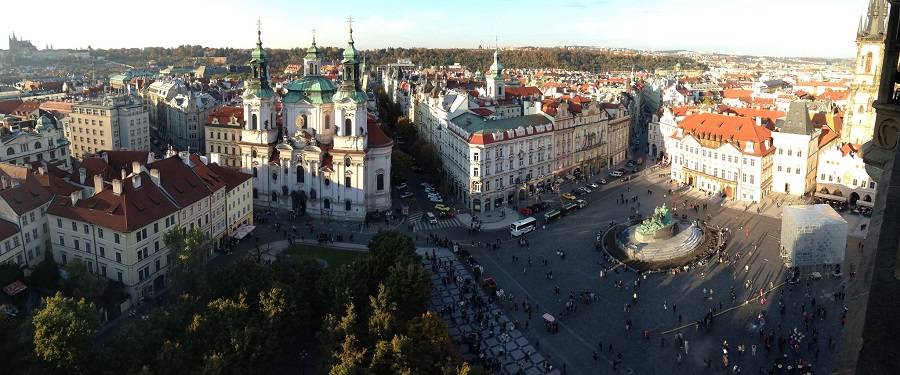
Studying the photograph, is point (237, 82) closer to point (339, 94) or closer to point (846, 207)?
point (339, 94)

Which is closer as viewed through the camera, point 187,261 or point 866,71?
point 187,261

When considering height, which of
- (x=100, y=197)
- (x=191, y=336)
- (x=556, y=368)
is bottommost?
(x=556, y=368)

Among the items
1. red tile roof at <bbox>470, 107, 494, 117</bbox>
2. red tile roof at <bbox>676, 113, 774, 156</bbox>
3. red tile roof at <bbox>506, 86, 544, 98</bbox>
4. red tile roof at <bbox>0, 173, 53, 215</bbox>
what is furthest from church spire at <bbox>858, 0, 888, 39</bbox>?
red tile roof at <bbox>0, 173, 53, 215</bbox>

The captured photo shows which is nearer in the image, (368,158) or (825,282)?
(825,282)

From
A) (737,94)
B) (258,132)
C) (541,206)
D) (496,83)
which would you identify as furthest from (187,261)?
(737,94)

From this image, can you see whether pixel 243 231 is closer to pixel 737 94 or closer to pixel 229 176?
pixel 229 176

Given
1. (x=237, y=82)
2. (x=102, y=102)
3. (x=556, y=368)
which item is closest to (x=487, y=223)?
(x=556, y=368)
